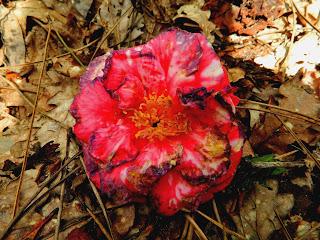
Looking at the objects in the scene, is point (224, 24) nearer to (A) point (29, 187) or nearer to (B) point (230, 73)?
(B) point (230, 73)

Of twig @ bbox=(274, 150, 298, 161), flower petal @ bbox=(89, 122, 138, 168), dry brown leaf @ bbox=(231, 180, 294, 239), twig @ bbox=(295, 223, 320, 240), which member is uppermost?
flower petal @ bbox=(89, 122, 138, 168)

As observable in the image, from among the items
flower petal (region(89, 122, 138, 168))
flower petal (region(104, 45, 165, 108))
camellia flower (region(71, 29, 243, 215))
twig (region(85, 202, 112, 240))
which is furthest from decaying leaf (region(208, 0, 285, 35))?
twig (region(85, 202, 112, 240))

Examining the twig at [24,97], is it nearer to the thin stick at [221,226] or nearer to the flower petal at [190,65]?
the flower petal at [190,65]

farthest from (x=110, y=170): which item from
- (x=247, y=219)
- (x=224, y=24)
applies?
(x=224, y=24)

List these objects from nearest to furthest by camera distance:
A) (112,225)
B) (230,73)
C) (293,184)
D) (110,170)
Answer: (110,170) < (112,225) < (293,184) < (230,73)

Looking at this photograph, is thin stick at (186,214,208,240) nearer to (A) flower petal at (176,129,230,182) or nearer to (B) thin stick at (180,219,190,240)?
(B) thin stick at (180,219,190,240)

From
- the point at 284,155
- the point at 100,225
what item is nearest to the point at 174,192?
the point at 100,225

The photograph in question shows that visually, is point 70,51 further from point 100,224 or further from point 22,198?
point 100,224
